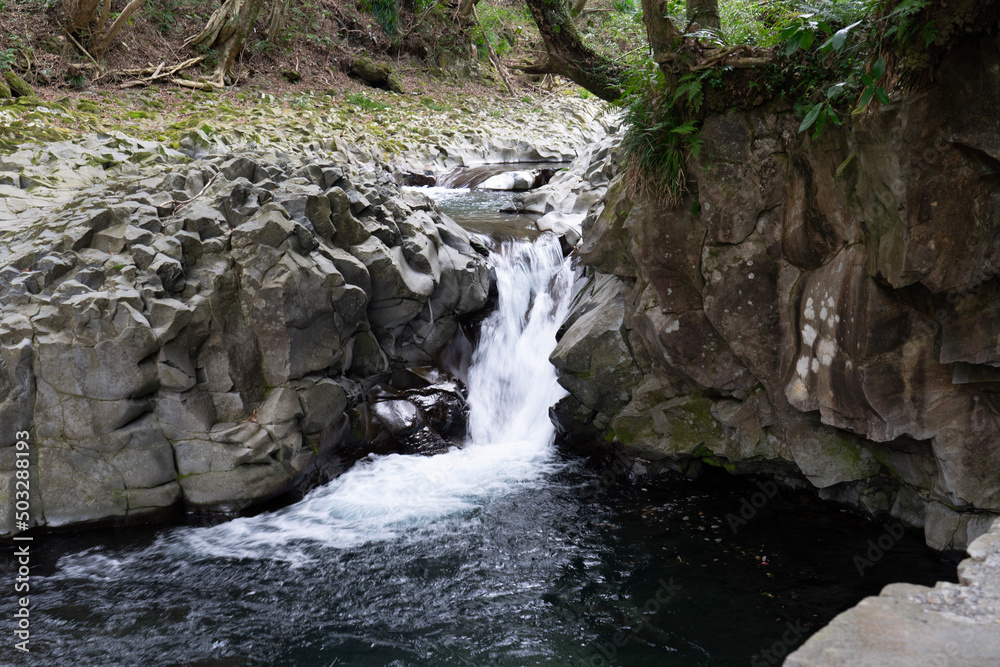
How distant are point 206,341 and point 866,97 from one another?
6230 millimetres

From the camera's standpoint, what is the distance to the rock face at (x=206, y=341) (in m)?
6.31

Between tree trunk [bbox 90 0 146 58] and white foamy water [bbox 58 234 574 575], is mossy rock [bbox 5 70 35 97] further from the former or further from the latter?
white foamy water [bbox 58 234 574 575]

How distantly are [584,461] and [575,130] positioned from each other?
18.9 m

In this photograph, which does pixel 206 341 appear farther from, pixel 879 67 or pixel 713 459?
pixel 879 67

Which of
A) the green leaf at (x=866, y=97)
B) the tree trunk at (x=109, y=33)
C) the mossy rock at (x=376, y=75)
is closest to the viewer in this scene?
the green leaf at (x=866, y=97)

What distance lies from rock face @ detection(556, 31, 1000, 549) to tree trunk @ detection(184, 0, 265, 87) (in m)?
16.6

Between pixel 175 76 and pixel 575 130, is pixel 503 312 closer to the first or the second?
pixel 175 76

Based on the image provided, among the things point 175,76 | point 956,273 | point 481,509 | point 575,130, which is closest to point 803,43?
point 956,273

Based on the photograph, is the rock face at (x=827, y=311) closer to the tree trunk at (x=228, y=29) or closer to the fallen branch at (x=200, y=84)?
the fallen branch at (x=200, y=84)

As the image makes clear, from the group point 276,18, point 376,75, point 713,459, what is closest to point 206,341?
point 713,459

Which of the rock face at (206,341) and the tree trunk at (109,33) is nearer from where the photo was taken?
the rock face at (206,341)

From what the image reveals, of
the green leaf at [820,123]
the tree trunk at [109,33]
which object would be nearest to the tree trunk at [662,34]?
the green leaf at [820,123]

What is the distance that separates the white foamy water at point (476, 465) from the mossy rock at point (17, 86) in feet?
37.1

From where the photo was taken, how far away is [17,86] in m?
14.0
